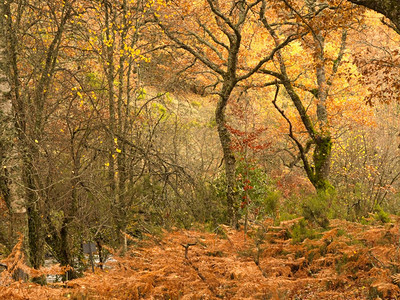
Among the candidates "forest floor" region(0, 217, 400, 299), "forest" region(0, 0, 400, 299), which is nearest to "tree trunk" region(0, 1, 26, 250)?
"forest" region(0, 0, 400, 299)

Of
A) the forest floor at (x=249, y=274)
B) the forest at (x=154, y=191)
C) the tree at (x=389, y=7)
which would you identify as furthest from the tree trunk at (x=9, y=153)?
→ the tree at (x=389, y=7)

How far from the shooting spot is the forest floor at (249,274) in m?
3.12

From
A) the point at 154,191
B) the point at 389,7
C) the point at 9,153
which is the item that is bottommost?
the point at 154,191

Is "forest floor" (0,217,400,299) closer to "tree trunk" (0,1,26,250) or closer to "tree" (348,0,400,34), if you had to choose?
"tree trunk" (0,1,26,250)

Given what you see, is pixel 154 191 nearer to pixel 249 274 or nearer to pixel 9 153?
pixel 9 153

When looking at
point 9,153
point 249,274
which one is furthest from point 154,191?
point 249,274

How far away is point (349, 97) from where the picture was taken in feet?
48.2

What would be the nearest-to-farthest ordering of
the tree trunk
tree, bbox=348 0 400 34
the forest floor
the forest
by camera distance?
the forest floor
the forest
tree, bbox=348 0 400 34
the tree trunk

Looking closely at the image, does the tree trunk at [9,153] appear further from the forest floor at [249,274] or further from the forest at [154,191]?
the forest floor at [249,274]

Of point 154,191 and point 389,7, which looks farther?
point 154,191

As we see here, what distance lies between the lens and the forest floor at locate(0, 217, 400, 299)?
123 inches

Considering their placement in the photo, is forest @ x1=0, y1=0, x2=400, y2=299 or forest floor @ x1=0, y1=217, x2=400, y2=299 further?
forest @ x1=0, y1=0, x2=400, y2=299

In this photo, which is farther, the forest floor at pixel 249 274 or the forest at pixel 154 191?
the forest at pixel 154 191

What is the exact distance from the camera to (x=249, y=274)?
3.05 meters
